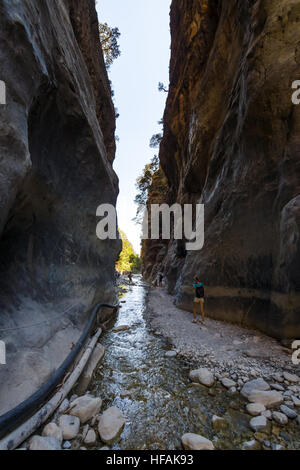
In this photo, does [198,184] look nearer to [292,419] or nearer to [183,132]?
[183,132]

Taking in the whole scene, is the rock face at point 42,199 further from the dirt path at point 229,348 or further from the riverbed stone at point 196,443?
the dirt path at point 229,348

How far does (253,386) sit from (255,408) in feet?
1.55

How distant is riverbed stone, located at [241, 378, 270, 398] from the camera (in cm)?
267

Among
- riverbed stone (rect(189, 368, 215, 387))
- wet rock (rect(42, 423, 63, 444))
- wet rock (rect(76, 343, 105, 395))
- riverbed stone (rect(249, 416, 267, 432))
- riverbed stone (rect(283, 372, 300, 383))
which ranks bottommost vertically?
wet rock (rect(76, 343, 105, 395))

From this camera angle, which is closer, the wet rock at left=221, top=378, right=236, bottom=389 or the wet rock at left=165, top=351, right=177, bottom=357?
the wet rock at left=221, top=378, right=236, bottom=389

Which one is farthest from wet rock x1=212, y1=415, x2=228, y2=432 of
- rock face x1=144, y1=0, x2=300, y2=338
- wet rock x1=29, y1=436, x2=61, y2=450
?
rock face x1=144, y1=0, x2=300, y2=338

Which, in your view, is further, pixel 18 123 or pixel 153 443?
pixel 18 123

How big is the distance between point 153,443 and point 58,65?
6519 mm

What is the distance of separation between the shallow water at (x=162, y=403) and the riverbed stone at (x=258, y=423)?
0.06 meters

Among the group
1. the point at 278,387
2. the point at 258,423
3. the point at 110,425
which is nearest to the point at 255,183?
the point at 278,387

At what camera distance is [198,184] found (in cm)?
1271

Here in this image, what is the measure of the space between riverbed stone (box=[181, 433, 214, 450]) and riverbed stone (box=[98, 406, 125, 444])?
0.72 metres

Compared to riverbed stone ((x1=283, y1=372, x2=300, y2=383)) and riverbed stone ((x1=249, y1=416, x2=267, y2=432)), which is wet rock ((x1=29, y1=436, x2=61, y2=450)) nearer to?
riverbed stone ((x1=249, y1=416, x2=267, y2=432))
